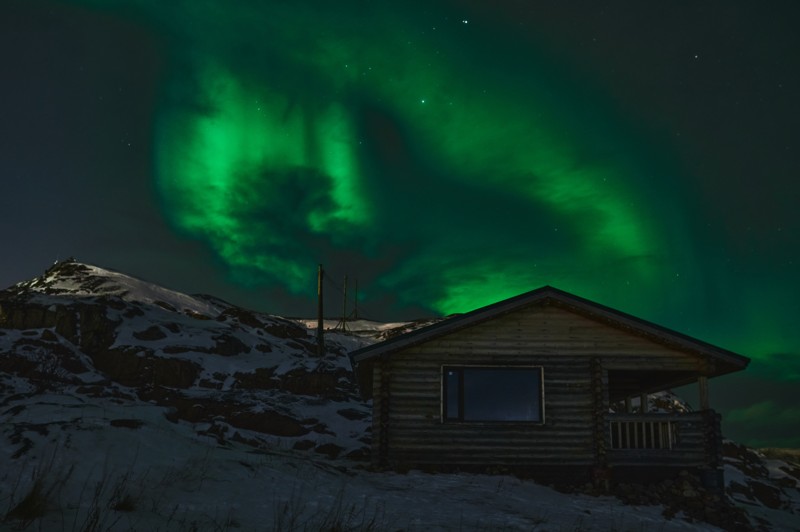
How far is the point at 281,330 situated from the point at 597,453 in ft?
114

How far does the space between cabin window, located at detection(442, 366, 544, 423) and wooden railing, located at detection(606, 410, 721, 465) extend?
2.25 m

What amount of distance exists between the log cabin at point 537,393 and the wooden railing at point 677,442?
0.03 meters

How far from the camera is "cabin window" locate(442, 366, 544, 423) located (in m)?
17.8

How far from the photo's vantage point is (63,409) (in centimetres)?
1452

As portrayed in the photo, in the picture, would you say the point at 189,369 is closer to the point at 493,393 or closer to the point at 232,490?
the point at 493,393

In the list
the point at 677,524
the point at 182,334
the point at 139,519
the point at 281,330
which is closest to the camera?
the point at 139,519

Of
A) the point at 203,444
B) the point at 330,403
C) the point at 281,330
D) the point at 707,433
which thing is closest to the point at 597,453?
the point at 707,433

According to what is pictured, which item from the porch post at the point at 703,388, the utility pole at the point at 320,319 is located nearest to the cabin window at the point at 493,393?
the porch post at the point at 703,388

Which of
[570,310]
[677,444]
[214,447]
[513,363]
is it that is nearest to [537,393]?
[513,363]

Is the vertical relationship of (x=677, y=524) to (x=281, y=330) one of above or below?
below

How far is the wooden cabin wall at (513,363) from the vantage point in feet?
57.0

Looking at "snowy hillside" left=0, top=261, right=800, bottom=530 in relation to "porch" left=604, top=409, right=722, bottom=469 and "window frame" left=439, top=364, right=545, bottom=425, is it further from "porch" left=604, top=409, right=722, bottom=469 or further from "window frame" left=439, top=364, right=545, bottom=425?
"window frame" left=439, top=364, right=545, bottom=425

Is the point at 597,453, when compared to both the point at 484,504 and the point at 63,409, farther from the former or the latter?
Answer: the point at 63,409

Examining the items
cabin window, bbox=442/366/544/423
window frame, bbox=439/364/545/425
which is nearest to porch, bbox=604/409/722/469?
window frame, bbox=439/364/545/425
